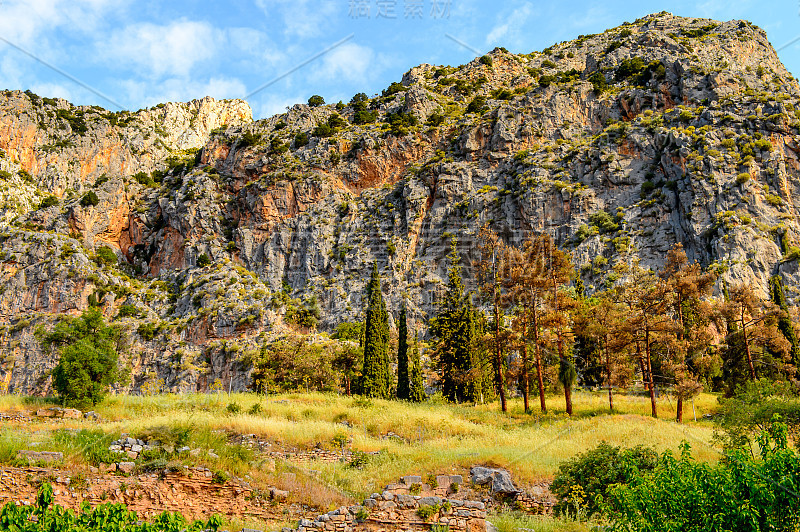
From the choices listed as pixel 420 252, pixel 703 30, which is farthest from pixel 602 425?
pixel 703 30

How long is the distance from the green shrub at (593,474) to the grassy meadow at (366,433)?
1.75 meters

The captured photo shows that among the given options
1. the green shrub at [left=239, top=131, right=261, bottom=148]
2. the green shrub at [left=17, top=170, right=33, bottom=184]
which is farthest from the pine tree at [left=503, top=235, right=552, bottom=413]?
the green shrub at [left=17, top=170, right=33, bottom=184]

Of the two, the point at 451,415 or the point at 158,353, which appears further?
the point at 158,353

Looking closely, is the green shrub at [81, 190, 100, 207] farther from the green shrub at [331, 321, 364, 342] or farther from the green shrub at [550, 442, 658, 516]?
the green shrub at [550, 442, 658, 516]

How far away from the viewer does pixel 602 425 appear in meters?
26.4

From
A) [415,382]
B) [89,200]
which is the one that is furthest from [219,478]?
[89,200]

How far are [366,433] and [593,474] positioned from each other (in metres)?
13.0

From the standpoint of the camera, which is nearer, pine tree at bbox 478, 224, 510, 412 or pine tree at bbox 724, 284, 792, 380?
pine tree at bbox 724, 284, 792, 380

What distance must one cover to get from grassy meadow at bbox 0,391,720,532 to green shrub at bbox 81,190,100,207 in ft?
219

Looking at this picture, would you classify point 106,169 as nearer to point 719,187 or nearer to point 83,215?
point 83,215

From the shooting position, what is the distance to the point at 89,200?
86.2 meters

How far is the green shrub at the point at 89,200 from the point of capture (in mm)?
85938

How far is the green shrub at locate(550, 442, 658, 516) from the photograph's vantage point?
15761 millimetres

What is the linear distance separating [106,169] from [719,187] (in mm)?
104019
